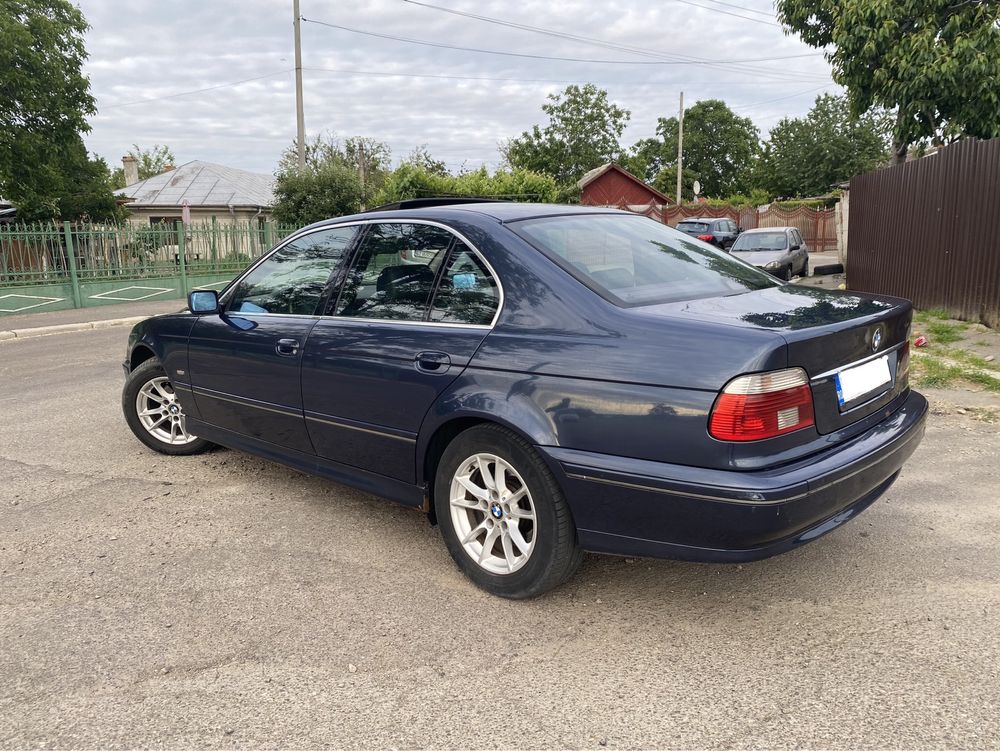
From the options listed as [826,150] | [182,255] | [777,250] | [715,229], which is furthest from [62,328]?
[826,150]

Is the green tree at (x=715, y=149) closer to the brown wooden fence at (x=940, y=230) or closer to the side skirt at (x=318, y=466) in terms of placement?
the brown wooden fence at (x=940, y=230)

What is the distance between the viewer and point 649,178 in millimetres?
78688

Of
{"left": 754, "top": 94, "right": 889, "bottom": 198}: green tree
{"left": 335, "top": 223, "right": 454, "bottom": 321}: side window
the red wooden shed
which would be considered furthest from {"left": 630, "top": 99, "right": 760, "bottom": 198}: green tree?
{"left": 335, "top": 223, "right": 454, "bottom": 321}: side window

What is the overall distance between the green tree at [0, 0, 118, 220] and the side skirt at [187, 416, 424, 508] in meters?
22.3

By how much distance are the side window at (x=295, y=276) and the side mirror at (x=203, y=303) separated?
0.08 metres

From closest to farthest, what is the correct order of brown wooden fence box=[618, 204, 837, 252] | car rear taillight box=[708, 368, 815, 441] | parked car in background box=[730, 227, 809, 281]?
car rear taillight box=[708, 368, 815, 441] < parked car in background box=[730, 227, 809, 281] < brown wooden fence box=[618, 204, 837, 252]

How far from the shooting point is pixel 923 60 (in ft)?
41.1

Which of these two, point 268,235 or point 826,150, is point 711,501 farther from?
point 826,150

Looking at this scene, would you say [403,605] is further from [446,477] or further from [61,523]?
[61,523]

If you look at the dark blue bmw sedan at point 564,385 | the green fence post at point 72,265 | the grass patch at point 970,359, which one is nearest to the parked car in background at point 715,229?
the grass patch at point 970,359

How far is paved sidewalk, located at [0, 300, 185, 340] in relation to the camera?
1317cm

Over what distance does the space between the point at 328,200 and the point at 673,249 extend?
21.9m

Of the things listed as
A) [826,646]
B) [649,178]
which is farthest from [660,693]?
[649,178]

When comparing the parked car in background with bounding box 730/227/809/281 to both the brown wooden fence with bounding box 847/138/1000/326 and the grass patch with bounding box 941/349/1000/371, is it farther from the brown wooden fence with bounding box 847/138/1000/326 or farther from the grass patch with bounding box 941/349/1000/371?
the grass patch with bounding box 941/349/1000/371
